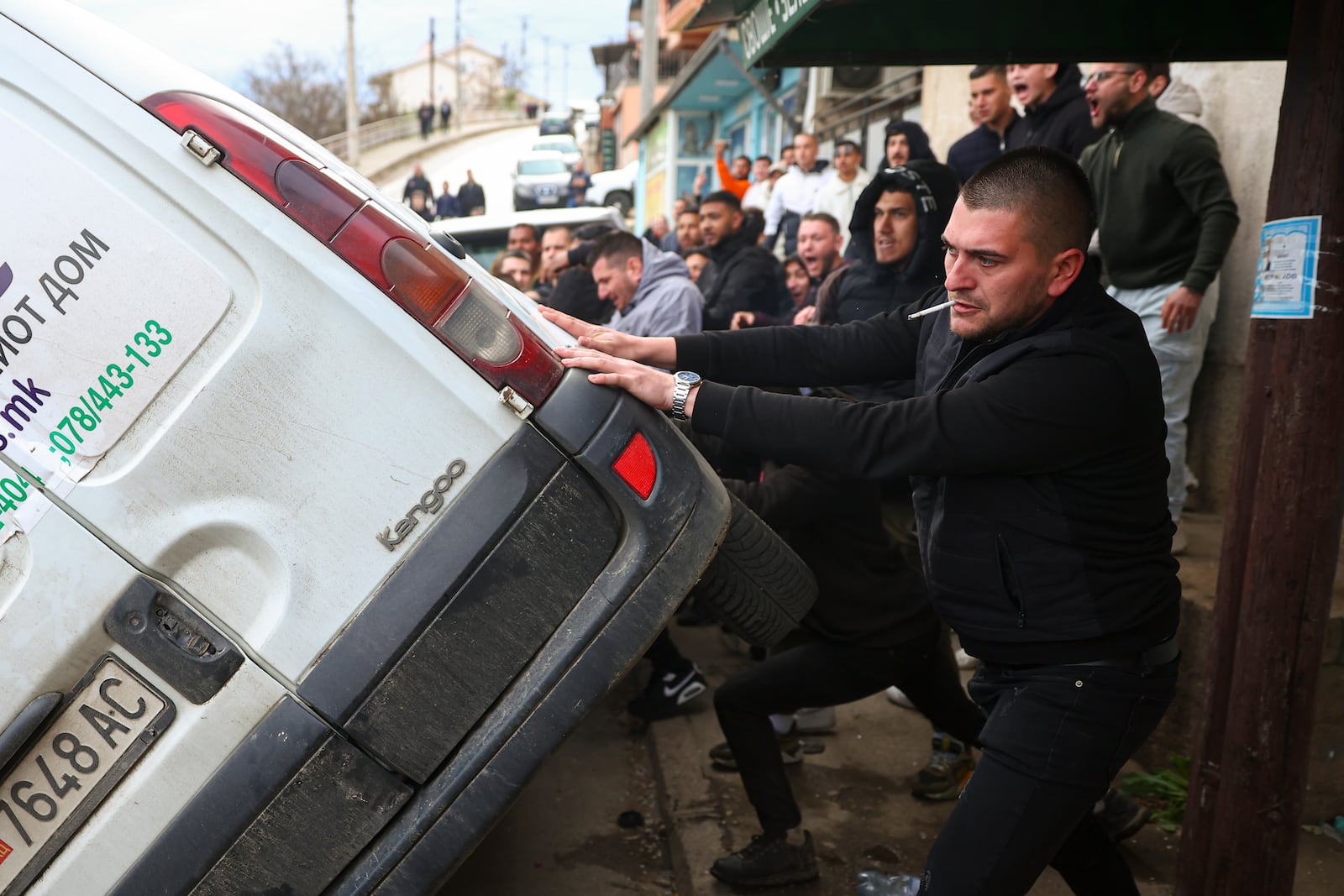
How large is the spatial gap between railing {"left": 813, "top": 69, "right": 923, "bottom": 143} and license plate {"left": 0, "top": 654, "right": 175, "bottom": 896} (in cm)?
988

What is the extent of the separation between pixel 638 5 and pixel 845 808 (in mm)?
54470

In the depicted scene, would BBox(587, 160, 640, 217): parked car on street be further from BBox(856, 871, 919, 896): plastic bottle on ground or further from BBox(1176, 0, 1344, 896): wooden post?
BBox(1176, 0, 1344, 896): wooden post

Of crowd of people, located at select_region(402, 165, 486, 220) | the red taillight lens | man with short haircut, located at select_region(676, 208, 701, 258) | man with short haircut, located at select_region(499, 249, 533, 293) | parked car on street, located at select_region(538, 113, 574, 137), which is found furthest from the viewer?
parked car on street, located at select_region(538, 113, 574, 137)

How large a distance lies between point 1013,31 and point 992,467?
2.13 m

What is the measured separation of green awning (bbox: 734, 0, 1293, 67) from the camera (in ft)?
11.8

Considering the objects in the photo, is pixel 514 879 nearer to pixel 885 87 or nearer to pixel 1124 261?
pixel 1124 261

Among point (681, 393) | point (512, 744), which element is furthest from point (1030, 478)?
point (512, 744)

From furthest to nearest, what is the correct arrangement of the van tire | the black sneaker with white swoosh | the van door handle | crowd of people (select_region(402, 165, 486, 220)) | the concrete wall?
crowd of people (select_region(402, 165, 486, 220)) → the concrete wall → the black sneaker with white swoosh → the van tire → the van door handle

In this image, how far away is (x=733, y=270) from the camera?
803 cm

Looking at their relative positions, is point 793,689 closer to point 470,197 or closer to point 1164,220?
point 1164,220

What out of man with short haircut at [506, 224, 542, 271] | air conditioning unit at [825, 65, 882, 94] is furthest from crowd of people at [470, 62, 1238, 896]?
air conditioning unit at [825, 65, 882, 94]

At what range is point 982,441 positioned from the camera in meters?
2.30

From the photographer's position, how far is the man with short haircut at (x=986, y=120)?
6004 millimetres

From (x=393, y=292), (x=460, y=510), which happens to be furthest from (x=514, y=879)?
(x=393, y=292)
